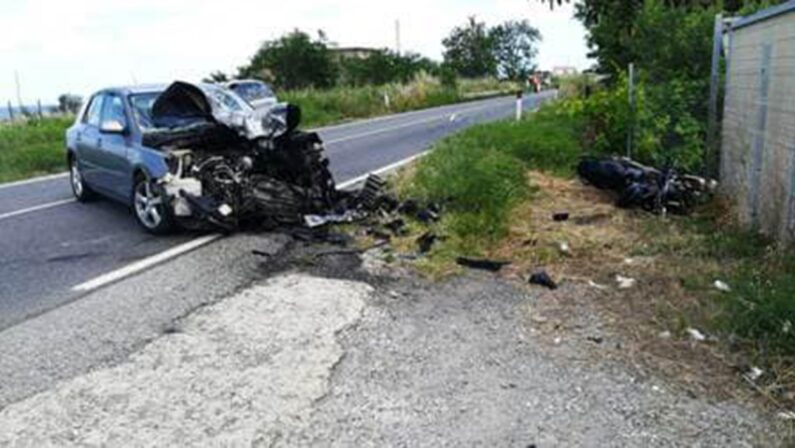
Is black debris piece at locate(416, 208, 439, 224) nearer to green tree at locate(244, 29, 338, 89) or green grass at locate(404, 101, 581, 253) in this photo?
green grass at locate(404, 101, 581, 253)

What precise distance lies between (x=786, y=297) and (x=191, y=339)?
3.95m

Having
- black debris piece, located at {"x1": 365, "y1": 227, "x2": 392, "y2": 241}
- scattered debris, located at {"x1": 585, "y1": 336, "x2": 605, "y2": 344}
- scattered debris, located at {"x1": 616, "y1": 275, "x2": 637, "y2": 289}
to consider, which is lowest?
scattered debris, located at {"x1": 616, "y1": 275, "x2": 637, "y2": 289}

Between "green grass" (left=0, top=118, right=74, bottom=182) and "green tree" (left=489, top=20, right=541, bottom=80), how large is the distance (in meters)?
86.4

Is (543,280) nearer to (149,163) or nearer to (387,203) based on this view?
(387,203)

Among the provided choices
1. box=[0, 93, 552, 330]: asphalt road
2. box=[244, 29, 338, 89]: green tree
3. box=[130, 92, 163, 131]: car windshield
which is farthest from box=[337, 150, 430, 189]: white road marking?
box=[244, 29, 338, 89]: green tree

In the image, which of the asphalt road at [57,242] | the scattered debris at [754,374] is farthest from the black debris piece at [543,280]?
the asphalt road at [57,242]

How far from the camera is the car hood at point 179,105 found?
343 inches

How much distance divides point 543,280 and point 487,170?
3311 millimetres

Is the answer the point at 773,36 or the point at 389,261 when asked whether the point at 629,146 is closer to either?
the point at 773,36

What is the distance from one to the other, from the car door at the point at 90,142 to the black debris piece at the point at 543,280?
6.17 metres

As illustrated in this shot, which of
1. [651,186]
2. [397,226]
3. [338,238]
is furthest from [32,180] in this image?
[651,186]

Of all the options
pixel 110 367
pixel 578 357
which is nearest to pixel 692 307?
pixel 578 357

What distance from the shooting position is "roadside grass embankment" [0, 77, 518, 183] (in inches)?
655

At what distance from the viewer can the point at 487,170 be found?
31.0 ft
